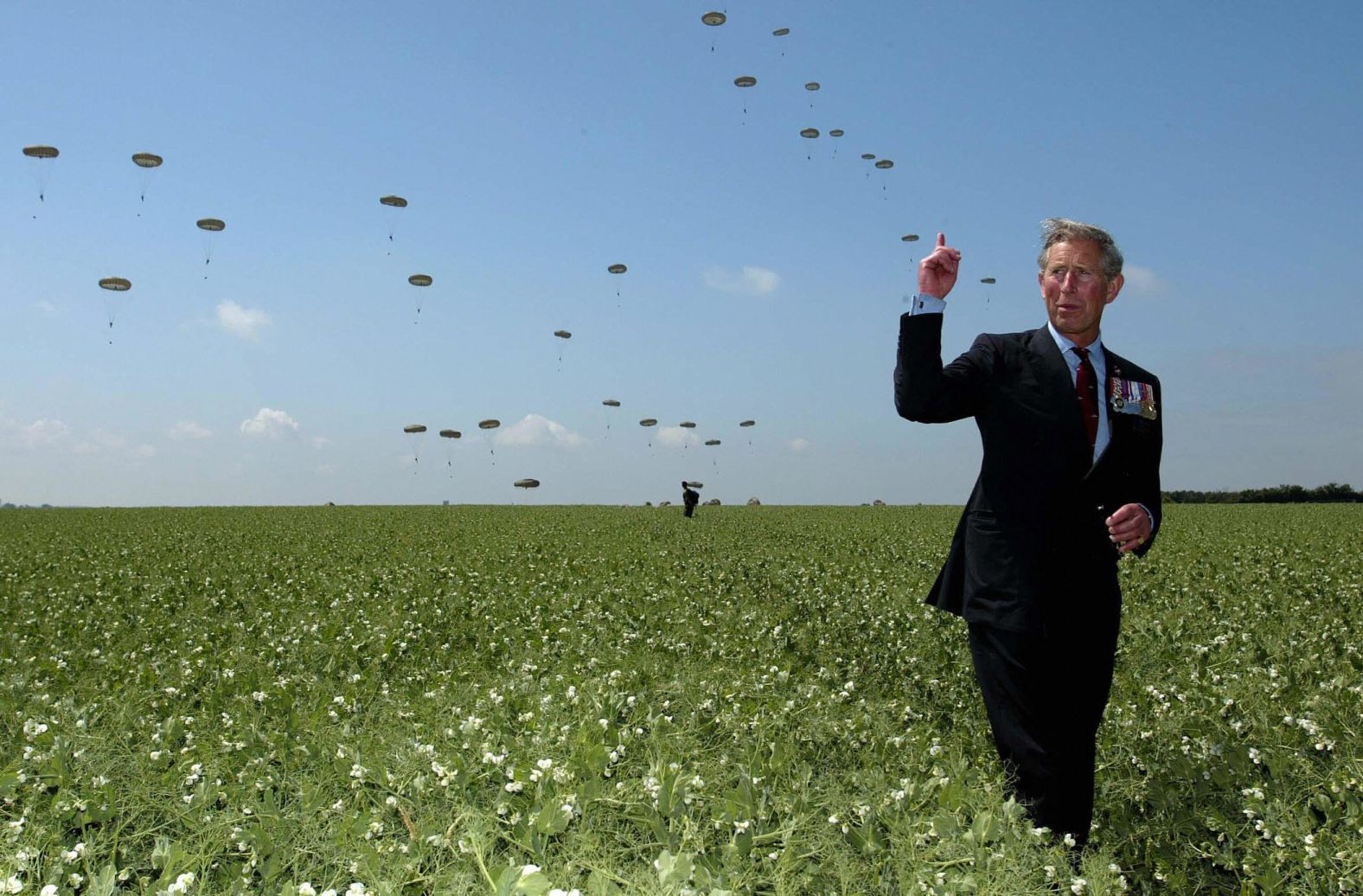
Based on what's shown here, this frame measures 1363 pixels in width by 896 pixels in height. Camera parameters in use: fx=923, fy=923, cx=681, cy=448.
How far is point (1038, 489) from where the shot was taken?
4.04 meters

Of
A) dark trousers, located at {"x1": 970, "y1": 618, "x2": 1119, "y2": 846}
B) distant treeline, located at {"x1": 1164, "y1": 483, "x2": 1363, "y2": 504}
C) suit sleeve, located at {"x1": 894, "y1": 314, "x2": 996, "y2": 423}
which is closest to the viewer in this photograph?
suit sleeve, located at {"x1": 894, "y1": 314, "x2": 996, "y2": 423}

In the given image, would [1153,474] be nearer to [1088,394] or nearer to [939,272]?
[1088,394]

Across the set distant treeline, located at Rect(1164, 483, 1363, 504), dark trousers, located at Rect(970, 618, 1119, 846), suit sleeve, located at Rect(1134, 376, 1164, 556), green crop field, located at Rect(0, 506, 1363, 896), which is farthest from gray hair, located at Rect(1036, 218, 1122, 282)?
distant treeline, located at Rect(1164, 483, 1363, 504)

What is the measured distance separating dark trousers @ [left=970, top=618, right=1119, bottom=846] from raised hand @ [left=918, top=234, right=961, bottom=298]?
1545 millimetres

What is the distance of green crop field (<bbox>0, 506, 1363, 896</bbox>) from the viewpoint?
4.17 meters

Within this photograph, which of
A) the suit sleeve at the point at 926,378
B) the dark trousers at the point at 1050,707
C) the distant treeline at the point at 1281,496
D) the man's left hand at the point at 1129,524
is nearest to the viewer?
the suit sleeve at the point at 926,378

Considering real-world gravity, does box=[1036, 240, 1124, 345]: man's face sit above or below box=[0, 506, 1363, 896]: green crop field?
above

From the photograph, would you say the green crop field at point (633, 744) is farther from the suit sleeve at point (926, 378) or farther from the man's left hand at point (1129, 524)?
the suit sleeve at point (926, 378)

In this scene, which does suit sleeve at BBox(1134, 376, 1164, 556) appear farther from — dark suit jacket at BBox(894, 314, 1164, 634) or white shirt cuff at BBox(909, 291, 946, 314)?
white shirt cuff at BBox(909, 291, 946, 314)

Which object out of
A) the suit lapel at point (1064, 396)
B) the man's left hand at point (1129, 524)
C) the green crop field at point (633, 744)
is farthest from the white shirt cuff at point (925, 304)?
the green crop field at point (633, 744)

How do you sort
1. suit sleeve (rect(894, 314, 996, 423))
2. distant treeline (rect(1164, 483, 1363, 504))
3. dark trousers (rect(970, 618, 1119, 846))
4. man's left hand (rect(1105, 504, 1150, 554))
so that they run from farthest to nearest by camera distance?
distant treeline (rect(1164, 483, 1363, 504)) → dark trousers (rect(970, 618, 1119, 846)) → man's left hand (rect(1105, 504, 1150, 554)) → suit sleeve (rect(894, 314, 996, 423))

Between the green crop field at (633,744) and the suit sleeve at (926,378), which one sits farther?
the green crop field at (633,744)

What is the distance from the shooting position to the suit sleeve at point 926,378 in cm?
377

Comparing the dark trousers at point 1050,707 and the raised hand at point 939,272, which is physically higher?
the raised hand at point 939,272
